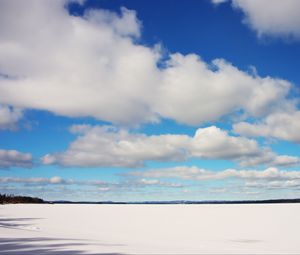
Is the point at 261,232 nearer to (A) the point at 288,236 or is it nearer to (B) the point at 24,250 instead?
(A) the point at 288,236

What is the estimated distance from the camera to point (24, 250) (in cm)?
1170

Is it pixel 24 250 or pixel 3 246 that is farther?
pixel 3 246

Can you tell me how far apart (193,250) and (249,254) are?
6.05 ft

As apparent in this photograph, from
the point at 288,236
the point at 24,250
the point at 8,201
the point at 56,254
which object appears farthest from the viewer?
the point at 8,201

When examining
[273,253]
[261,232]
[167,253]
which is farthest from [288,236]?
[167,253]

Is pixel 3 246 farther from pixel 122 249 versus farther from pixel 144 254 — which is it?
pixel 144 254

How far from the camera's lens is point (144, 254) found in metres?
11.3

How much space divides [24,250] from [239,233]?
41.4ft

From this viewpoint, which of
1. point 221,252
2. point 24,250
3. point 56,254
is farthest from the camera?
point 221,252

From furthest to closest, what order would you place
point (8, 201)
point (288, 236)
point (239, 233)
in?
point (8, 201) → point (239, 233) → point (288, 236)

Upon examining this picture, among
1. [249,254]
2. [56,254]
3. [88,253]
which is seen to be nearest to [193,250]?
[249,254]

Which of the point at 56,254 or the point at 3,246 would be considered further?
the point at 3,246

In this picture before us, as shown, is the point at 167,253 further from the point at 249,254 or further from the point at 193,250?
the point at 249,254

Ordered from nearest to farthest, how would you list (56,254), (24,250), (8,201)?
(56,254)
(24,250)
(8,201)
